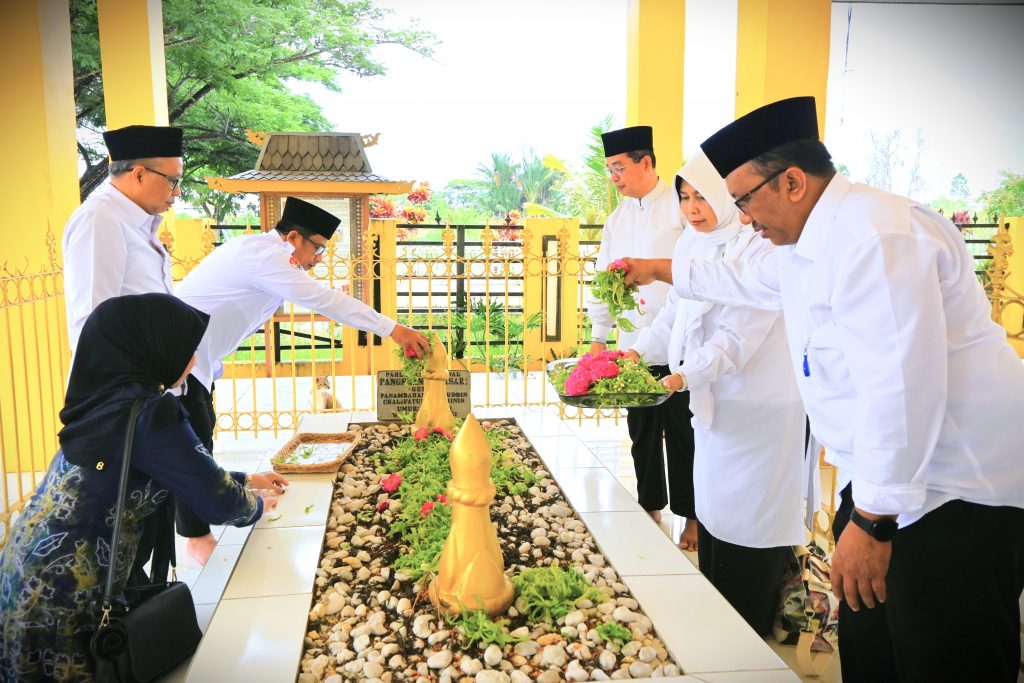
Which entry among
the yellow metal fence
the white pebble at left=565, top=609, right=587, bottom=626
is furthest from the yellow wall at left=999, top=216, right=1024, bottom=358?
the white pebble at left=565, top=609, right=587, bottom=626

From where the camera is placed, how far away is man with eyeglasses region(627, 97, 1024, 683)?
142 centimetres

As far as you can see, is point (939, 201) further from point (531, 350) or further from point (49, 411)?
point (49, 411)

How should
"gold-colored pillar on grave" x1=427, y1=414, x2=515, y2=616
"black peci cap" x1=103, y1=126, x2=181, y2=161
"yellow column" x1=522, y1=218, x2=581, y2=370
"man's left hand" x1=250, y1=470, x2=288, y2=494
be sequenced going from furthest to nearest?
"yellow column" x1=522, y1=218, x2=581, y2=370, "black peci cap" x1=103, y1=126, x2=181, y2=161, "man's left hand" x1=250, y1=470, x2=288, y2=494, "gold-colored pillar on grave" x1=427, y1=414, x2=515, y2=616

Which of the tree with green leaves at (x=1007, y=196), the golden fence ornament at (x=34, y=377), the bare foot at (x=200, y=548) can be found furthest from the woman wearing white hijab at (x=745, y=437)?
the tree with green leaves at (x=1007, y=196)

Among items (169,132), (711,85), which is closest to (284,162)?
(169,132)

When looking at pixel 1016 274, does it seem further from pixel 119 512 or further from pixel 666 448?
pixel 119 512

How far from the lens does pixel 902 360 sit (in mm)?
1397

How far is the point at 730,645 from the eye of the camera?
1.66 meters

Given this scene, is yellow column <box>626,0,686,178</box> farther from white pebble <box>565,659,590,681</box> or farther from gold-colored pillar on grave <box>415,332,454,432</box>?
white pebble <box>565,659,590,681</box>

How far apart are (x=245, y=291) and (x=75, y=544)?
1736 mm

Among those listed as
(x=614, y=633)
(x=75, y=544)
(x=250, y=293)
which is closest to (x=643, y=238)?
(x=250, y=293)

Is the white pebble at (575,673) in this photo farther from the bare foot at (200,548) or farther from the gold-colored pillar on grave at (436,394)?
the bare foot at (200,548)

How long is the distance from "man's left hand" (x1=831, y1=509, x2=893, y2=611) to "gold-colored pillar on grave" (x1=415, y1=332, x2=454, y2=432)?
80.8 inches

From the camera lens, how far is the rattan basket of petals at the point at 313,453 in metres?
2.90
